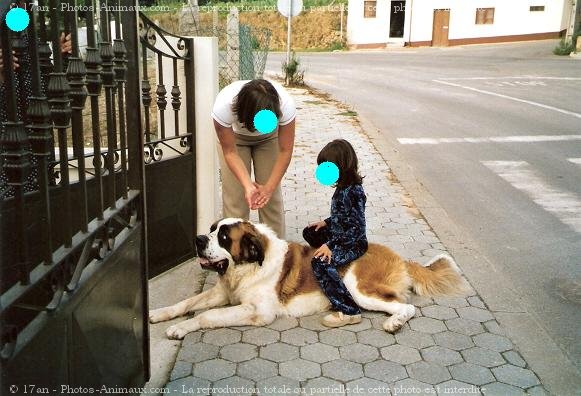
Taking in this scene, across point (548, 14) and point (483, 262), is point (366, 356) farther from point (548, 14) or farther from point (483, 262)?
point (548, 14)

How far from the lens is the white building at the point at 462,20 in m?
41.9

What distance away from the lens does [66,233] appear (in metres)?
2.26

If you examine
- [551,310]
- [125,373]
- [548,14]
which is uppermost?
[548,14]

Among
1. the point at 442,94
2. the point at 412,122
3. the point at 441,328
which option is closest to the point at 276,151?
the point at 441,328

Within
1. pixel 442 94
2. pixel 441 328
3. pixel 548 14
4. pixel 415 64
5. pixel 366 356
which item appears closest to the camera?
pixel 366 356

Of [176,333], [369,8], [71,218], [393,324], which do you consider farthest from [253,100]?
[369,8]

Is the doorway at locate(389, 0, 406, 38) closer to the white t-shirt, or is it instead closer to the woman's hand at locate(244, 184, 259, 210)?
the white t-shirt

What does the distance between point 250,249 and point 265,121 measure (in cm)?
97

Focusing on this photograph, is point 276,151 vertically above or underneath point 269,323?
above

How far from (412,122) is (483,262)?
875 cm

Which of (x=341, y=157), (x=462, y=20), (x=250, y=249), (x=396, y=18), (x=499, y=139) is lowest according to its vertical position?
(x=499, y=139)

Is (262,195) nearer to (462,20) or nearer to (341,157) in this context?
(341,157)

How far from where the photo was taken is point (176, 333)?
4.08 metres

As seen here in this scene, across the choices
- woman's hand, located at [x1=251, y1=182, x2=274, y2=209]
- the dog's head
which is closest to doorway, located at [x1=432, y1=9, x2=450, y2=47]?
woman's hand, located at [x1=251, y1=182, x2=274, y2=209]
